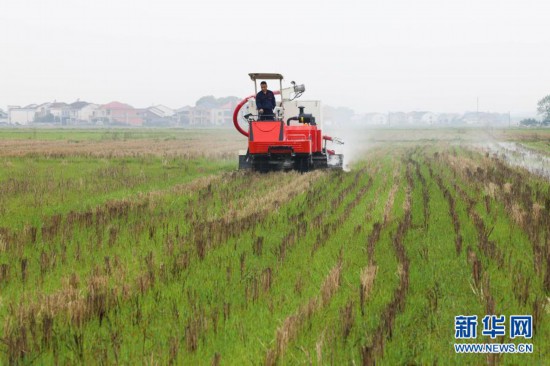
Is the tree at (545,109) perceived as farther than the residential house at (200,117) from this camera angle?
No

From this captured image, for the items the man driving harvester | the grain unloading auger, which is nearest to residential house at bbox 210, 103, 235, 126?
the grain unloading auger

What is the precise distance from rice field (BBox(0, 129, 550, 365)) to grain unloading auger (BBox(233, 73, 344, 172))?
5122mm

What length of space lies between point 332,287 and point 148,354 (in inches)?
75.6

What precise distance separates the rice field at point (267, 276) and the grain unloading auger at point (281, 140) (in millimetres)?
5122

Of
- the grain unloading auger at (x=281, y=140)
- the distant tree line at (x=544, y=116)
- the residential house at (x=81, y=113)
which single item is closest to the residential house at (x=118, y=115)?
the residential house at (x=81, y=113)

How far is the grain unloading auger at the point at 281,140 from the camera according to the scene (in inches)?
650

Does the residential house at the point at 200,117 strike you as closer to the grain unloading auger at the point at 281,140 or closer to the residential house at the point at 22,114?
the residential house at the point at 22,114

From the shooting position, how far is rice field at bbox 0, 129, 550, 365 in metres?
3.81

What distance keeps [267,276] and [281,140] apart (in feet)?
37.3

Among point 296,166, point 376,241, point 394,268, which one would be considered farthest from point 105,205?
point 296,166

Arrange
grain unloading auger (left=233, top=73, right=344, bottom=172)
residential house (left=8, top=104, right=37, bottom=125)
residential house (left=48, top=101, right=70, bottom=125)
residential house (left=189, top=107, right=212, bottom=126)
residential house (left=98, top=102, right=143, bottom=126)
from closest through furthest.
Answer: grain unloading auger (left=233, top=73, right=344, bottom=172), residential house (left=98, top=102, right=143, bottom=126), residential house (left=48, top=101, right=70, bottom=125), residential house (left=189, top=107, right=212, bottom=126), residential house (left=8, top=104, right=37, bottom=125)

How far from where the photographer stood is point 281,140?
16.5 m

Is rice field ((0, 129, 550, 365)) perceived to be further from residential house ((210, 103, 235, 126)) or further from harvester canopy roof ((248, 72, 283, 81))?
residential house ((210, 103, 235, 126))

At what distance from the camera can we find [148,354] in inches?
146
